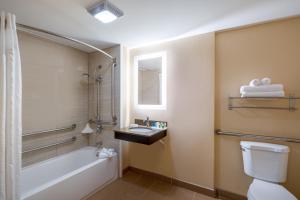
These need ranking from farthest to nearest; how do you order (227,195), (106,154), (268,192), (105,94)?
(105,94) → (106,154) → (227,195) → (268,192)

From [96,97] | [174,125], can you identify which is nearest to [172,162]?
[174,125]

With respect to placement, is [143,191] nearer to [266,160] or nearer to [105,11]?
[266,160]

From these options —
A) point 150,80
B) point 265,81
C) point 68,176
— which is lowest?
point 68,176

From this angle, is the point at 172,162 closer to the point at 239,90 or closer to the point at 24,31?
the point at 239,90

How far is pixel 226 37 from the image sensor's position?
6.54ft

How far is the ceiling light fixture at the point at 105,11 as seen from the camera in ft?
4.65

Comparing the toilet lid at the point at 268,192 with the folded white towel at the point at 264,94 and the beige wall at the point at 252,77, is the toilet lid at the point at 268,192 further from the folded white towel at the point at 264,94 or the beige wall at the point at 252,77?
the folded white towel at the point at 264,94

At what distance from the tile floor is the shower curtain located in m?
1.07

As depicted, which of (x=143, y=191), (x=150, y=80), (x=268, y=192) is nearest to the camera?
(x=268, y=192)

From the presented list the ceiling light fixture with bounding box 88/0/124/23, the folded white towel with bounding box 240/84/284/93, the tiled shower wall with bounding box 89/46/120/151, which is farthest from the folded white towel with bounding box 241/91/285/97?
the tiled shower wall with bounding box 89/46/120/151

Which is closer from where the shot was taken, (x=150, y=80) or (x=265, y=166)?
(x=265, y=166)

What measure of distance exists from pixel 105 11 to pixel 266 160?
2348 millimetres

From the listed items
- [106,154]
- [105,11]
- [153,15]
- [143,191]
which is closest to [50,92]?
[106,154]

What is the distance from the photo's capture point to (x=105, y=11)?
1.48m
